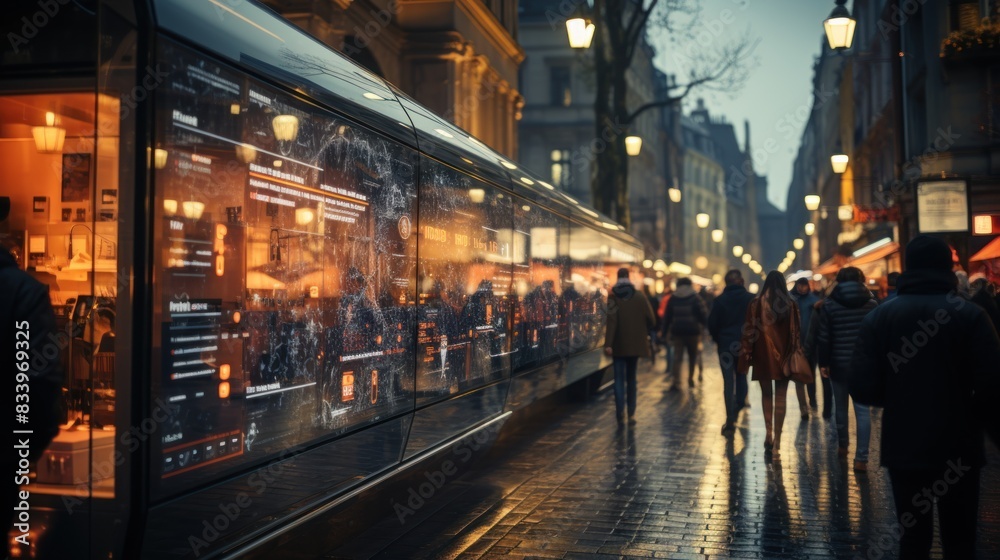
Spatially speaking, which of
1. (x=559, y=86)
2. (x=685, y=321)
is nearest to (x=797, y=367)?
(x=685, y=321)

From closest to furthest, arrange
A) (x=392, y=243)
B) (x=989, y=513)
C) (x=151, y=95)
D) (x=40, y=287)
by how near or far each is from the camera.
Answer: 1. (x=40, y=287)
2. (x=151, y=95)
3. (x=392, y=243)
4. (x=989, y=513)

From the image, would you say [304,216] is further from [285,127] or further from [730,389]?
[730,389]

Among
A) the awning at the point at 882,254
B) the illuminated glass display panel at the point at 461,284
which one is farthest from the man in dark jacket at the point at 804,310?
the awning at the point at 882,254

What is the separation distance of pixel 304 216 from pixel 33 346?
1.81 m

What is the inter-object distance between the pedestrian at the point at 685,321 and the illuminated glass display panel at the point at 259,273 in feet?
42.6

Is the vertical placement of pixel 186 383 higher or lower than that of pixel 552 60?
lower

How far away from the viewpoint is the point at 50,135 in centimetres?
479

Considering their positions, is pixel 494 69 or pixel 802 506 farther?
pixel 494 69

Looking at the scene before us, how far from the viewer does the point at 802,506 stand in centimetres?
790

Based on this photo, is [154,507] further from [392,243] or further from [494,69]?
[494,69]

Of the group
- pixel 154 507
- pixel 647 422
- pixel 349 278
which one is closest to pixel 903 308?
pixel 349 278

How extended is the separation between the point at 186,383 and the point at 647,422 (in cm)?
989

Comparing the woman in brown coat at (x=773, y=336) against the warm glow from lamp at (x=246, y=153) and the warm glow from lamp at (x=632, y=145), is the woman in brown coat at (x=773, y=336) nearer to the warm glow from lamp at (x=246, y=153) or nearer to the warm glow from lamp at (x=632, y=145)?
the warm glow from lamp at (x=246, y=153)

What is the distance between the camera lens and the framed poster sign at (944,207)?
16547mm
